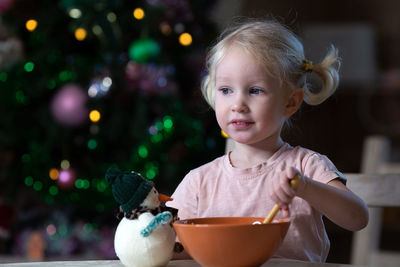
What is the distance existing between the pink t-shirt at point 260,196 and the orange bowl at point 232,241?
308 millimetres

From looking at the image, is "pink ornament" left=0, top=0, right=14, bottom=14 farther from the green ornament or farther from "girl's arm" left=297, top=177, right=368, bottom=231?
"girl's arm" left=297, top=177, right=368, bottom=231

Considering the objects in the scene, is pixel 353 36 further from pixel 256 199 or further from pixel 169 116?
pixel 256 199

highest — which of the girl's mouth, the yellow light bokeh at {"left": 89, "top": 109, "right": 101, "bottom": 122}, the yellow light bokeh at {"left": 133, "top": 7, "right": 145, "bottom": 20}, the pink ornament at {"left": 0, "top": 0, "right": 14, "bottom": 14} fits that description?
the pink ornament at {"left": 0, "top": 0, "right": 14, "bottom": 14}

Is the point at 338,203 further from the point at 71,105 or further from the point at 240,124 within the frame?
the point at 71,105

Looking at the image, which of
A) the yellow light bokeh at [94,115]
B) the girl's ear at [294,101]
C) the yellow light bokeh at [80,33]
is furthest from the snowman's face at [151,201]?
the yellow light bokeh at [80,33]

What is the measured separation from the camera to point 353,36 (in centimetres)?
479

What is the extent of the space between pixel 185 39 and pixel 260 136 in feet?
4.51

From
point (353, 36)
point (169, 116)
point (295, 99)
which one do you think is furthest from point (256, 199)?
point (353, 36)

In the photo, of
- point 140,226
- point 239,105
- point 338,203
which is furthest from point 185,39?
point 140,226

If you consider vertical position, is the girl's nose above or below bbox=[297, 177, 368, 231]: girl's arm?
above

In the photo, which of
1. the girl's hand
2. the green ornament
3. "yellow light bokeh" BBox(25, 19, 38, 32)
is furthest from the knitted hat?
"yellow light bokeh" BBox(25, 19, 38, 32)

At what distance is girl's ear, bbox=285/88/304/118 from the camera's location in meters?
1.20

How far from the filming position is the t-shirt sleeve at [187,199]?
3.92 ft

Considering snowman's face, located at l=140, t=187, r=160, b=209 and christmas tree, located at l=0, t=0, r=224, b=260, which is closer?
snowman's face, located at l=140, t=187, r=160, b=209
